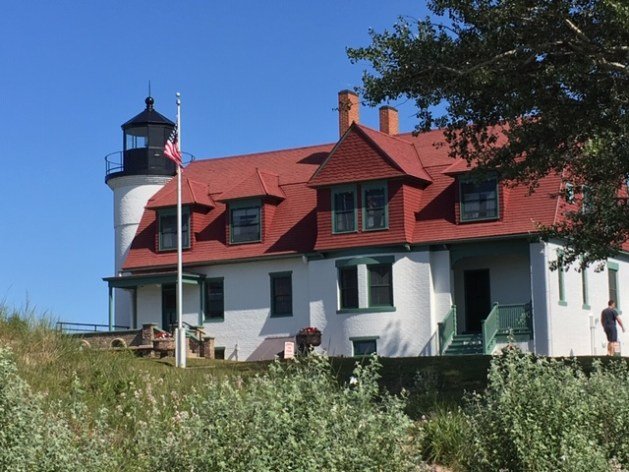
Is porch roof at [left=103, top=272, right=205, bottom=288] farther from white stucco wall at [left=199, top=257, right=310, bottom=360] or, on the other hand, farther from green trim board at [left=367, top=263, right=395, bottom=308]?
green trim board at [left=367, top=263, right=395, bottom=308]

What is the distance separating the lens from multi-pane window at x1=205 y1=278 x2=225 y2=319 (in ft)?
135

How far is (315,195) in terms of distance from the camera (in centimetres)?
4109

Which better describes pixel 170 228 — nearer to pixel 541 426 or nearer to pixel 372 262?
pixel 372 262

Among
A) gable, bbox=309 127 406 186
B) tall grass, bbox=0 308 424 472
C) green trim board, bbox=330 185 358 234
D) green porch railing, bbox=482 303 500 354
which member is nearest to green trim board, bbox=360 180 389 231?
green trim board, bbox=330 185 358 234

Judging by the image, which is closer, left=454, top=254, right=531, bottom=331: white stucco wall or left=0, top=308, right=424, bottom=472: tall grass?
left=0, top=308, right=424, bottom=472: tall grass

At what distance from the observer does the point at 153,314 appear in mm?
42719

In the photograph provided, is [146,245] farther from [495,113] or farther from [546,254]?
[495,113]

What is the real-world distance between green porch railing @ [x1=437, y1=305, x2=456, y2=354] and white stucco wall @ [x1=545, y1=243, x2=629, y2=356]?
3258 mm

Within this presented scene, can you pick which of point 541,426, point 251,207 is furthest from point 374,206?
point 541,426

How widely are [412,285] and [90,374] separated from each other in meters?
22.4

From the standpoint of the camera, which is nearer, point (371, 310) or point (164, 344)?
point (164, 344)

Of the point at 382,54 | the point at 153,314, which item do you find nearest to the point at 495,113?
the point at 382,54

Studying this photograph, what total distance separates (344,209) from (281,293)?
4.05m

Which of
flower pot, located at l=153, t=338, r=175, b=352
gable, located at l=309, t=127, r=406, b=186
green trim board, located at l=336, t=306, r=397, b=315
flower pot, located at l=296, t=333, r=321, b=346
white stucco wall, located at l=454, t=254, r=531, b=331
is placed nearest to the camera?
flower pot, located at l=153, t=338, r=175, b=352
